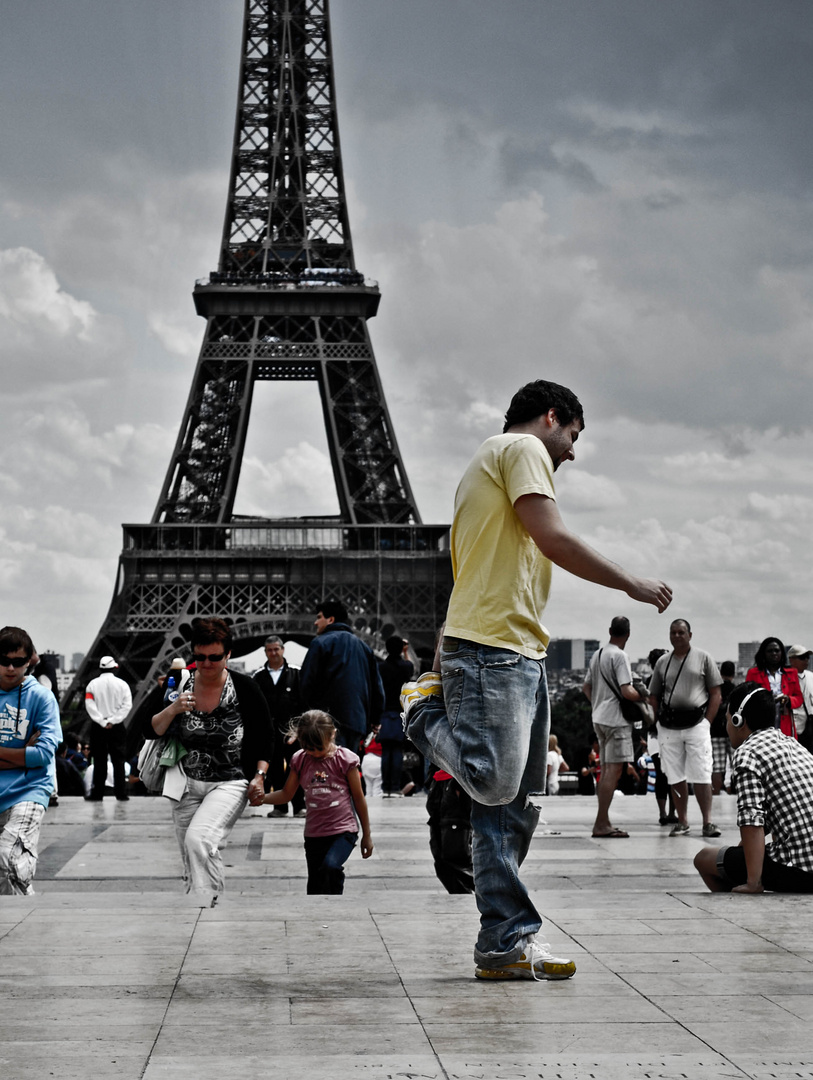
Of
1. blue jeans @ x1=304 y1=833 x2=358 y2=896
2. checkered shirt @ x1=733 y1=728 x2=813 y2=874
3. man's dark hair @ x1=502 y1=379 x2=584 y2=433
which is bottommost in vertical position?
blue jeans @ x1=304 y1=833 x2=358 y2=896

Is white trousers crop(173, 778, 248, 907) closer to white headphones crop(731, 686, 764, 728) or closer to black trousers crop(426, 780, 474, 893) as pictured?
black trousers crop(426, 780, 474, 893)

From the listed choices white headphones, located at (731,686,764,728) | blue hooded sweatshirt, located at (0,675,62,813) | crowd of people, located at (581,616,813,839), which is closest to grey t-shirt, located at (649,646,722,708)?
crowd of people, located at (581,616,813,839)

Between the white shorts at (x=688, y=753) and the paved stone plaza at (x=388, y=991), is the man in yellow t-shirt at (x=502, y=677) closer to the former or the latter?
the paved stone plaza at (x=388, y=991)

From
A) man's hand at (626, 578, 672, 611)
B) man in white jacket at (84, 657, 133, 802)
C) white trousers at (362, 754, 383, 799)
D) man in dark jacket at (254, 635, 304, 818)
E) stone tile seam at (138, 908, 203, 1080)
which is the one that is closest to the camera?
stone tile seam at (138, 908, 203, 1080)

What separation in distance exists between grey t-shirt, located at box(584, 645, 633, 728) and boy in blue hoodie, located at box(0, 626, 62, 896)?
5.89m

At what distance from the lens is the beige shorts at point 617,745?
11914 millimetres

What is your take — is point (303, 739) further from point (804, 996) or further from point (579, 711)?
point (579, 711)

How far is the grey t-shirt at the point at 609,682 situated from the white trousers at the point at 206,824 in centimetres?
525

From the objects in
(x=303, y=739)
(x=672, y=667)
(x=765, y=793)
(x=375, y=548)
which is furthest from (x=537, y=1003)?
(x=375, y=548)

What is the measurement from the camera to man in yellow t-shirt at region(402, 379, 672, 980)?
4.74 meters

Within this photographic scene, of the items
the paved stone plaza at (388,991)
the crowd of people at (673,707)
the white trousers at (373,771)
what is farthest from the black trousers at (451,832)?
the white trousers at (373,771)

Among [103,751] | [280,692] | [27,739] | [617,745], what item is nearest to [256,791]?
[27,739]

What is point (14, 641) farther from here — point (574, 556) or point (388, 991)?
point (574, 556)

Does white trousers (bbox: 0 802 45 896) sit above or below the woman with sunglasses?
below
